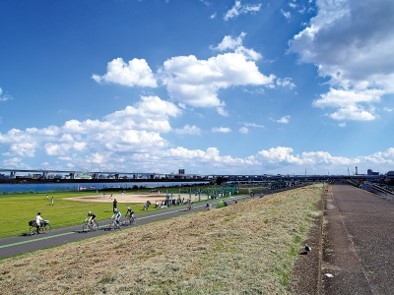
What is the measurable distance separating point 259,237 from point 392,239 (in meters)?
7.62

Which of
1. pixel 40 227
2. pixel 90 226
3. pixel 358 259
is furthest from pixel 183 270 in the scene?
pixel 40 227

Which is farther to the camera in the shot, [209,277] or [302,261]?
[302,261]

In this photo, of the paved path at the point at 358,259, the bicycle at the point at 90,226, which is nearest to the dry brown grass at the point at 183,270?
the paved path at the point at 358,259

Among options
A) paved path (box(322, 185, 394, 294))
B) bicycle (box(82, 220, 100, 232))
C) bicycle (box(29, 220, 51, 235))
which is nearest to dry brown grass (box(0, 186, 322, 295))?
paved path (box(322, 185, 394, 294))

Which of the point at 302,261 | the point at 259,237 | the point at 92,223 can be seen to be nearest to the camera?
the point at 302,261

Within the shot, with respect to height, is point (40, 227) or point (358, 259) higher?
point (358, 259)

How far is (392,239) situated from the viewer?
18.6 m

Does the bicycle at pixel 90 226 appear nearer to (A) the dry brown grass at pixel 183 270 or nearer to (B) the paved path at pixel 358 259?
(A) the dry brown grass at pixel 183 270

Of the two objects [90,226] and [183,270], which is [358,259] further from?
[90,226]

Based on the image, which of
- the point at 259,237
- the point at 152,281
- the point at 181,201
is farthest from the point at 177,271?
the point at 181,201

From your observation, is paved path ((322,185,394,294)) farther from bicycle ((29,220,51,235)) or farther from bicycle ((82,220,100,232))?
bicycle ((29,220,51,235))

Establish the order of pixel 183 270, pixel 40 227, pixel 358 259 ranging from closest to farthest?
pixel 183 270 → pixel 358 259 → pixel 40 227

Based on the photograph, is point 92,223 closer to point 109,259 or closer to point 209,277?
point 109,259

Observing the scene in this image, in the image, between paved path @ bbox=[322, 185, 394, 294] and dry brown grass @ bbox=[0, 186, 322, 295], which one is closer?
dry brown grass @ bbox=[0, 186, 322, 295]
